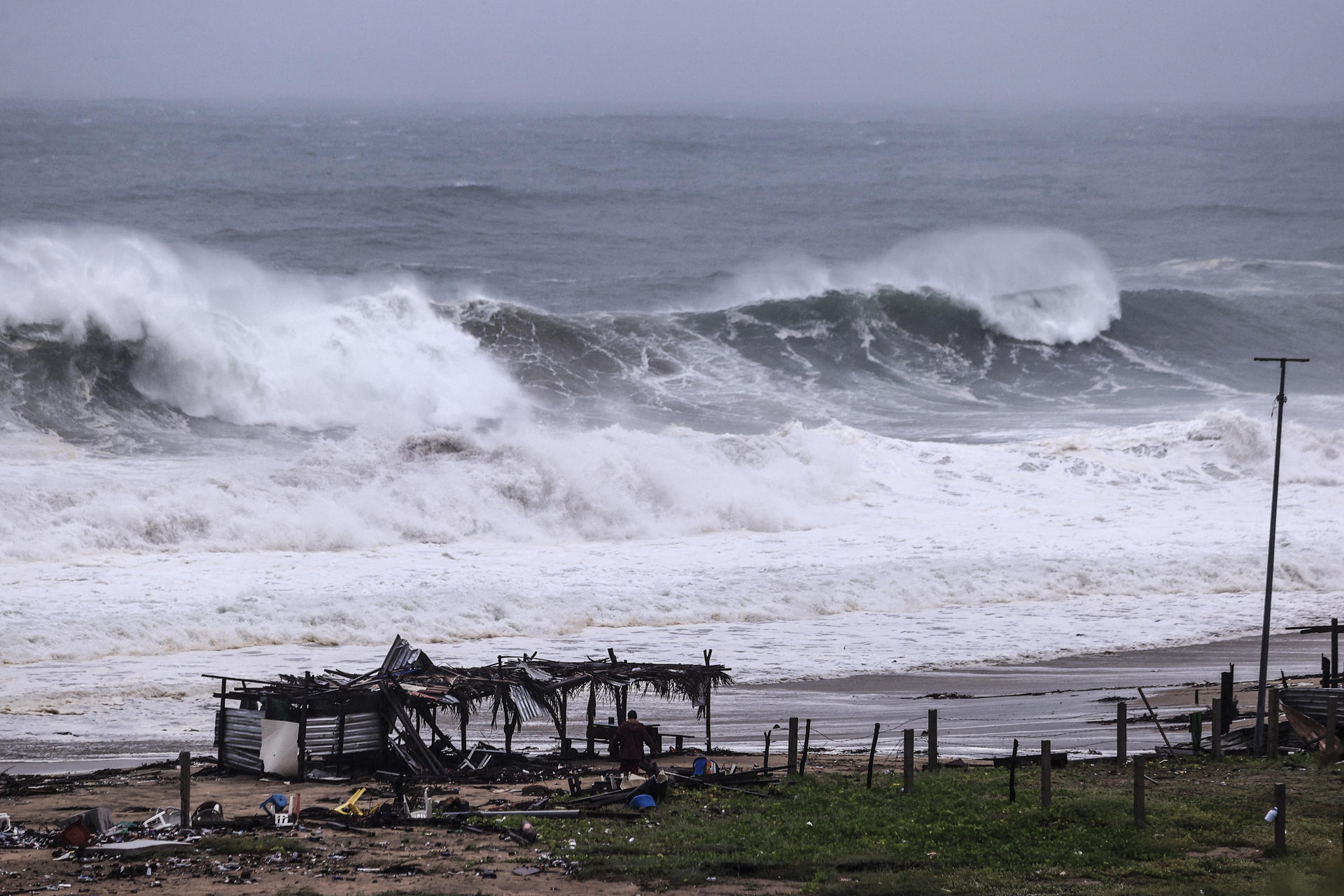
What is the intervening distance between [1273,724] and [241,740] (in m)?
9.79

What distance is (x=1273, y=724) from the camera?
508 inches

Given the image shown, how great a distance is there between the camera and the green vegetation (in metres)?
9.55

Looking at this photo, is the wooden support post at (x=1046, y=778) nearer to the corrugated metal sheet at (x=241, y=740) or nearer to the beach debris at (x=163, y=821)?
the beach debris at (x=163, y=821)

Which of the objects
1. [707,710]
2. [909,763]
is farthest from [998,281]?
[909,763]

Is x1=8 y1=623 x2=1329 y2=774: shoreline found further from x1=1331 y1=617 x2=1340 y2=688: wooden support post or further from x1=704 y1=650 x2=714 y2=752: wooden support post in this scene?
x1=1331 y1=617 x2=1340 y2=688: wooden support post

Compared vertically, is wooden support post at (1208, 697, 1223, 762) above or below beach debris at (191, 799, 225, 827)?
above

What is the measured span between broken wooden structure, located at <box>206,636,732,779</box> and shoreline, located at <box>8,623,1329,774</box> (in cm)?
99

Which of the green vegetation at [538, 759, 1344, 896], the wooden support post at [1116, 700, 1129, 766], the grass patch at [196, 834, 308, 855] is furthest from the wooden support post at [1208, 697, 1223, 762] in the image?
the grass patch at [196, 834, 308, 855]

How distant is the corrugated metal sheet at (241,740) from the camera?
13.1 meters

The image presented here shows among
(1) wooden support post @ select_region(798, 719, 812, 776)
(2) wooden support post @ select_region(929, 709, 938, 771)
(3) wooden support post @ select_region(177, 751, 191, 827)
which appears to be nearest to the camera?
(3) wooden support post @ select_region(177, 751, 191, 827)

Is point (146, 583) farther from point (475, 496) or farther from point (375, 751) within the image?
point (375, 751)

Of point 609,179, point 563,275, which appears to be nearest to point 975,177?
point 609,179

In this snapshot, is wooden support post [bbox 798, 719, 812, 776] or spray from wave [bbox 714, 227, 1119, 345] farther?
spray from wave [bbox 714, 227, 1119, 345]

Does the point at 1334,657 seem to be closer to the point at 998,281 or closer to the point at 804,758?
the point at 804,758
